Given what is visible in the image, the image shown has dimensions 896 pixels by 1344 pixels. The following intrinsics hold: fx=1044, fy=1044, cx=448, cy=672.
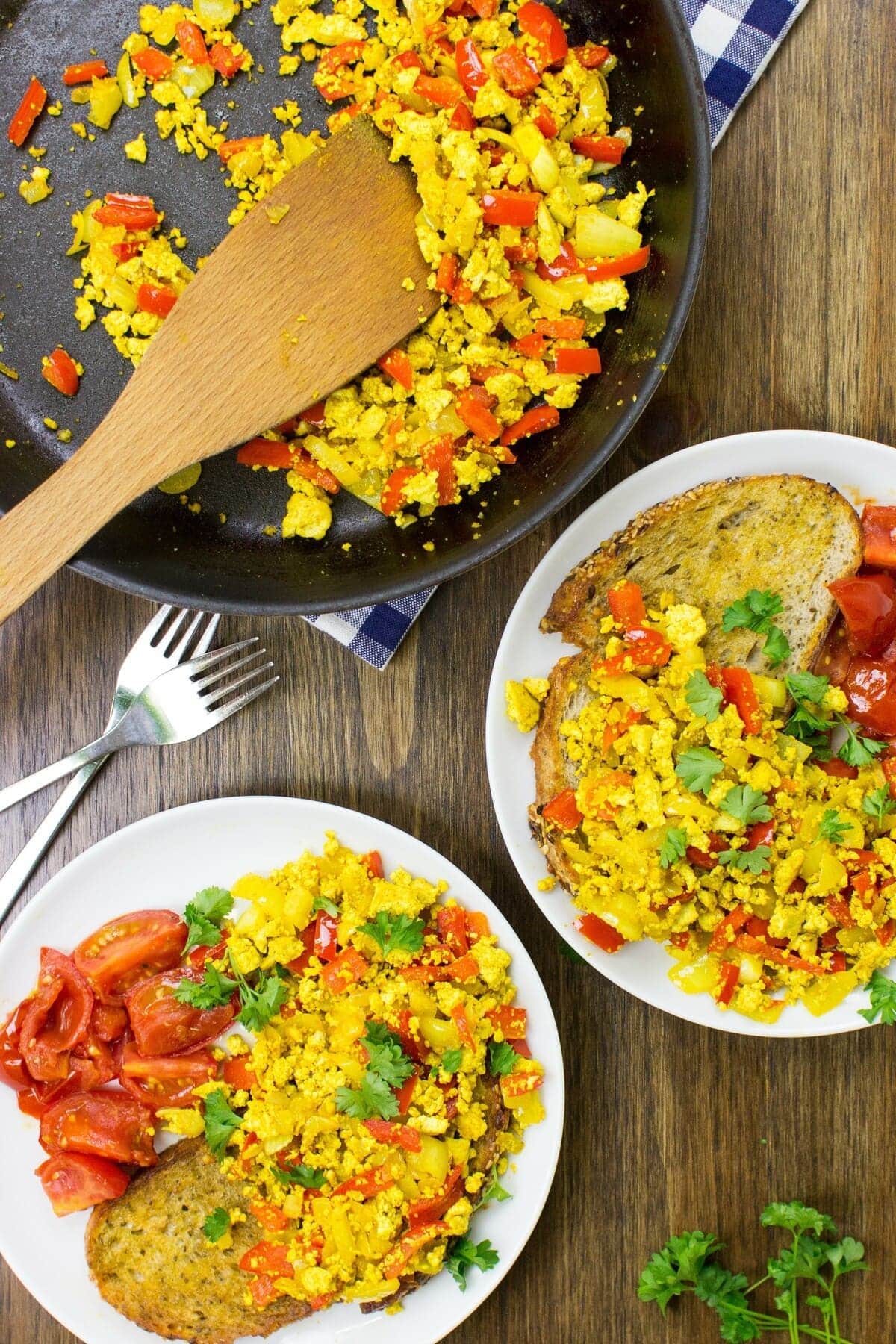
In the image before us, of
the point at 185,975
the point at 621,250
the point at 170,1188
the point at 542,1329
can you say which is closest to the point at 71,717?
the point at 185,975

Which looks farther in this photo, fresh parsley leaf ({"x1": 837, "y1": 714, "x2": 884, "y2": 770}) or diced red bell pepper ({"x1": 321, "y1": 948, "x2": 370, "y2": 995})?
diced red bell pepper ({"x1": 321, "y1": 948, "x2": 370, "y2": 995})

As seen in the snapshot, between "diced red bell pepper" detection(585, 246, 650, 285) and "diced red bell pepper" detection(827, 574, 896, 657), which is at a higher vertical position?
"diced red bell pepper" detection(585, 246, 650, 285)

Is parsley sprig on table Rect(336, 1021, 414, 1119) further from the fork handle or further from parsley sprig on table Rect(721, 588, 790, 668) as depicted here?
parsley sprig on table Rect(721, 588, 790, 668)

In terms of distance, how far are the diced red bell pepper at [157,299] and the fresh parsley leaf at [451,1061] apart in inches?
66.7

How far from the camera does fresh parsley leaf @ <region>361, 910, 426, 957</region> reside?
2.27m

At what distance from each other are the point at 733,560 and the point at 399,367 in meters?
0.86

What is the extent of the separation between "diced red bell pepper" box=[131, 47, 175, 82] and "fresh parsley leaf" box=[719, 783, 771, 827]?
1927mm

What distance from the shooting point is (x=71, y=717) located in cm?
259

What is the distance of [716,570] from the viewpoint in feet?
7.69

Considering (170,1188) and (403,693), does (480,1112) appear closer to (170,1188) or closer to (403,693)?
(170,1188)

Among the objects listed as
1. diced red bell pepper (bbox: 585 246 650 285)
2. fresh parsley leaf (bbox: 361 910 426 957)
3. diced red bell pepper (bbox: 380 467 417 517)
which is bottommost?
fresh parsley leaf (bbox: 361 910 426 957)

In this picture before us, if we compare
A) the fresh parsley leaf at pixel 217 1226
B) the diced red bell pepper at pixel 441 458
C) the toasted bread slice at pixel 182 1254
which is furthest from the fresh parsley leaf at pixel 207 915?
the diced red bell pepper at pixel 441 458

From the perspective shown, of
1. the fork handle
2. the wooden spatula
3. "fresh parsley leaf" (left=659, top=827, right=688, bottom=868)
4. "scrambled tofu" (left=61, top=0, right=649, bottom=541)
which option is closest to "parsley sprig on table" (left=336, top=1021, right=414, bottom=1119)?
"fresh parsley leaf" (left=659, top=827, right=688, bottom=868)

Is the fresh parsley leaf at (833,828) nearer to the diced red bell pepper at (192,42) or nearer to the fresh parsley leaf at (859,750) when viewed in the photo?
the fresh parsley leaf at (859,750)
